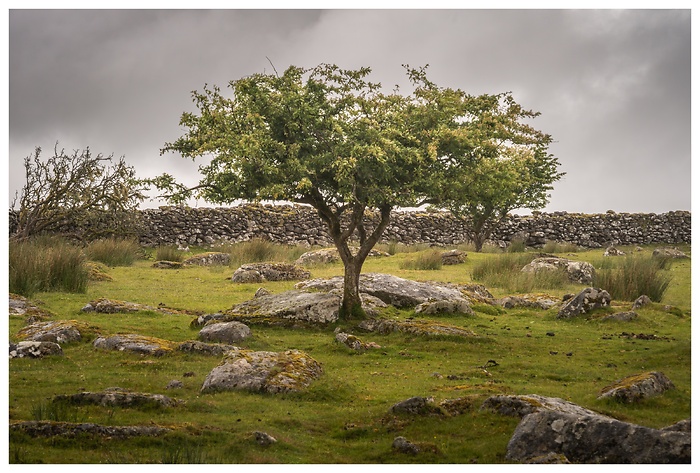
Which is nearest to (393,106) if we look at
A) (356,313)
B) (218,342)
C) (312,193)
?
(312,193)

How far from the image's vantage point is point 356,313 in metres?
16.3

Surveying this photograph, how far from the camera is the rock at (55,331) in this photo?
41.5 feet

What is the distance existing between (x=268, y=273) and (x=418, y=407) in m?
15.0

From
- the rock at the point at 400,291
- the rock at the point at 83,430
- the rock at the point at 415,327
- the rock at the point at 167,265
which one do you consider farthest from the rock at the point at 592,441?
the rock at the point at 167,265

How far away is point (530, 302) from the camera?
1892 centimetres

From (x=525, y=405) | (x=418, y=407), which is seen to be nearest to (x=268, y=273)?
(x=418, y=407)

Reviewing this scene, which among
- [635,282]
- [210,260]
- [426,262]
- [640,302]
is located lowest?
[640,302]

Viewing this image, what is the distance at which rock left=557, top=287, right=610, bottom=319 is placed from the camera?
16766 millimetres

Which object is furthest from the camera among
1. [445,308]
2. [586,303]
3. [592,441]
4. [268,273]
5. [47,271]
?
[268,273]

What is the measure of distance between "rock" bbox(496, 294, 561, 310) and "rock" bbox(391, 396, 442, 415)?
1041 centimetres

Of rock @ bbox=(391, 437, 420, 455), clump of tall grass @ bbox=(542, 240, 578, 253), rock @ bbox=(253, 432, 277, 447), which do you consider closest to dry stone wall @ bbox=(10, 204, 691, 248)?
clump of tall grass @ bbox=(542, 240, 578, 253)

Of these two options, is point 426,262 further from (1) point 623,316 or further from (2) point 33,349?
(2) point 33,349

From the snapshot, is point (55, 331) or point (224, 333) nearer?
point (55, 331)

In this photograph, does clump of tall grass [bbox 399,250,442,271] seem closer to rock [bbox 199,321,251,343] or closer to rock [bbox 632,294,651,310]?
rock [bbox 632,294,651,310]
